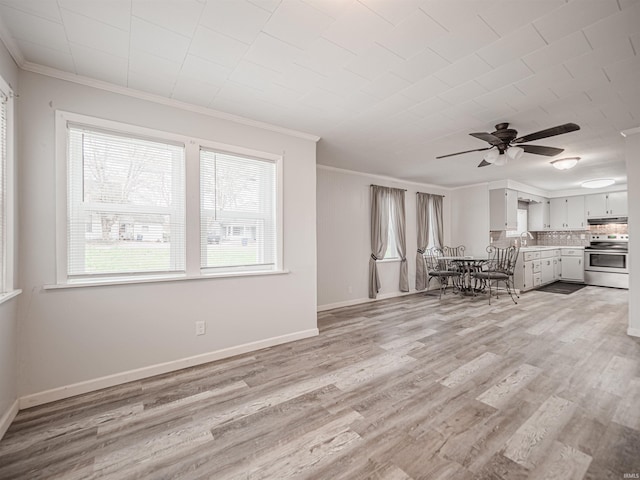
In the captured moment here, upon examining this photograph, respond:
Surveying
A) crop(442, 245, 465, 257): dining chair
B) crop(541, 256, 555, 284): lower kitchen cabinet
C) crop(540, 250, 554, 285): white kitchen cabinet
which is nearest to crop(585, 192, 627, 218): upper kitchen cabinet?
crop(540, 250, 554, 285): white kitchen cabinet

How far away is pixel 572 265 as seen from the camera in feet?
24.7

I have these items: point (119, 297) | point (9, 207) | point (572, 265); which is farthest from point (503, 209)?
point (9, 207)

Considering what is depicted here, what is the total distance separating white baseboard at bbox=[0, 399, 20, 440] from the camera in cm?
186

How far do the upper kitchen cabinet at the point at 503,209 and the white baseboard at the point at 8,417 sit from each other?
315 inches

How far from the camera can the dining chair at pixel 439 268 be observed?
6.18 metres

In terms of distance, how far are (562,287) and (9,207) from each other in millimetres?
9514

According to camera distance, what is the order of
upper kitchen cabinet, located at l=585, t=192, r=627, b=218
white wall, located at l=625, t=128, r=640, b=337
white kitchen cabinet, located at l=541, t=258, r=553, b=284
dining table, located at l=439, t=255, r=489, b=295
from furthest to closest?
1. white kitchen cabinet, located at l=541, t=258, r=553, b=284
2. upper kitchen cabinet, located at l=585, t=192, r=627, b=218
3. dining table, located at l=439, t=255, r=489, b=295
4. white wall, located at l=625, t=128, r=640, b=337

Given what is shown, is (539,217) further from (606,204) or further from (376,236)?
(376,236)

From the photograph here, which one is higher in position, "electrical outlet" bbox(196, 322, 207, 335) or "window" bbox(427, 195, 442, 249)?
"window" bbox(427, 195, 442, 249)

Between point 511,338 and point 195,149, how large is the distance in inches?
168

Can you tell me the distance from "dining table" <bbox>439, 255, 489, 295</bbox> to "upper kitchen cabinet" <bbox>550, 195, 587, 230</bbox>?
9.55ft

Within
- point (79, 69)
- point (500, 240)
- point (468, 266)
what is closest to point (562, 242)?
point (500, 240)

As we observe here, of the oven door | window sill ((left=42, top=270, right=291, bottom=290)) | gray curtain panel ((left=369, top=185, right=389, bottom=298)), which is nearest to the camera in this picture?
window sill ((left=42, top=270, right=291, bottom=290))

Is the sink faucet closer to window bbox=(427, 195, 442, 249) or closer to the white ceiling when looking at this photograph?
window bbox=(427, 195, 442, 249)
